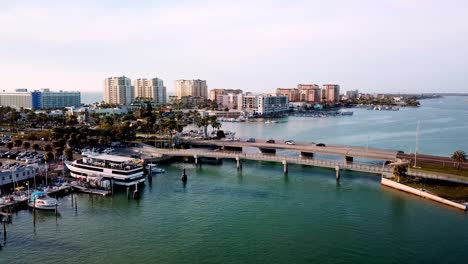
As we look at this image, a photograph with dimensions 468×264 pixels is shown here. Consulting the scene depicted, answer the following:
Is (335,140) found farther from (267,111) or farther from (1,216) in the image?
(267,111)

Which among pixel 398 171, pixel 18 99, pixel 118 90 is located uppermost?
pixel 118 90

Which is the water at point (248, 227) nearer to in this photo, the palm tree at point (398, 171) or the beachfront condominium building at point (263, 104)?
the palm tree at point (398, 171)

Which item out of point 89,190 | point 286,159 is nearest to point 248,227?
point 89,190

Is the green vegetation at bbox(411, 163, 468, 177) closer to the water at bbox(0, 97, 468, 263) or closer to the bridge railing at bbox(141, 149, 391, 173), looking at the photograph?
the bridge railing at bbox(141, 149, 391, 173)

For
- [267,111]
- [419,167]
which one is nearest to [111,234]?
[419,167]

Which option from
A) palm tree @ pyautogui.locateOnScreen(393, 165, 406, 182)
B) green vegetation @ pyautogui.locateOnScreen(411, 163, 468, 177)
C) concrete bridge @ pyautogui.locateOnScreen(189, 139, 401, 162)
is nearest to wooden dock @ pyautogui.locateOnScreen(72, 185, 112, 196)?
concrete bridge @ pyautogui.locateOnScreen(189, 139, 401, 162)

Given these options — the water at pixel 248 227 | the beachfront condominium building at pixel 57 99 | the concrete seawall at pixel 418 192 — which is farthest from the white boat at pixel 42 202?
the beachfront condominium building at pixel 57 99

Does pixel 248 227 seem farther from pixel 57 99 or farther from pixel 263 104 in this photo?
pixel 57 99
